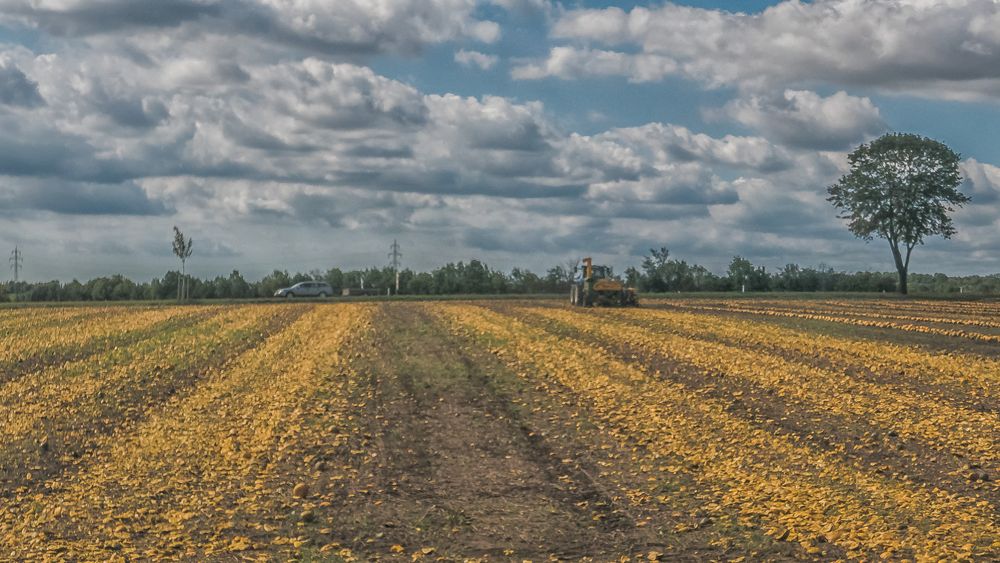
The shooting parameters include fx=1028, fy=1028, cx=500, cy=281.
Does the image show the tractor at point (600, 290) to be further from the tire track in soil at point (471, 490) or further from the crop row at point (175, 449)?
the tire track in soil at point (471, 490)

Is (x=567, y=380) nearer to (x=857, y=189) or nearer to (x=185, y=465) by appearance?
(x=185, y=465)

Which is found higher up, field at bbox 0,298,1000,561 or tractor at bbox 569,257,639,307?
tractor at bbox 569,257,639,307

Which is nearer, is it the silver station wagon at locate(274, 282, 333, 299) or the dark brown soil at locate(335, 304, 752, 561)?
the dark brown soil at locate(335, 304, 752, 561)

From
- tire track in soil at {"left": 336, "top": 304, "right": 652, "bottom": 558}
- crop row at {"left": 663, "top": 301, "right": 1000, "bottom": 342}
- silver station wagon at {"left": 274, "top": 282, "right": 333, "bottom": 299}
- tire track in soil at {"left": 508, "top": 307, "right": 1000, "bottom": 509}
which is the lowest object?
tire track in soil at {"left": 336, "top": 304, "right": 652, "bottom": 558}

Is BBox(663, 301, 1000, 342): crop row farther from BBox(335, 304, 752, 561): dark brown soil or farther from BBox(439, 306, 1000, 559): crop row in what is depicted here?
BBox(335, 304, 752, 561): dark brown soil

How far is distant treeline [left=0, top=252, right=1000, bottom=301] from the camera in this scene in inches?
3322

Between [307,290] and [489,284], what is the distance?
51.5 ft

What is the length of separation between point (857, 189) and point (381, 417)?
243 feet

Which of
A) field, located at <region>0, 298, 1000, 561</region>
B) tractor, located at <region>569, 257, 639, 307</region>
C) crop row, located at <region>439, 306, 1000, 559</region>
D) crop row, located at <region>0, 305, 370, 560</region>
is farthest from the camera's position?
tractor, located at <region>569, 257, 639, 307</region>

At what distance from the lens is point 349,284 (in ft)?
323

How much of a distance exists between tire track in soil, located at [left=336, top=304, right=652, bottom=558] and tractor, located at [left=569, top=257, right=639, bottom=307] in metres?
30.6

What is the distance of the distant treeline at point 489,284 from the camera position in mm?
84375

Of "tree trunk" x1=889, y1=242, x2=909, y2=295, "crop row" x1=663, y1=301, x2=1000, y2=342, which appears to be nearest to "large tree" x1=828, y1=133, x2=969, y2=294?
"tree trunk" x1=889, y1=242, x2=909, y2=295

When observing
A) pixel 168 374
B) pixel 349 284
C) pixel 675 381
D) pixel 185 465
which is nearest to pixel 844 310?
pixel 675 381
